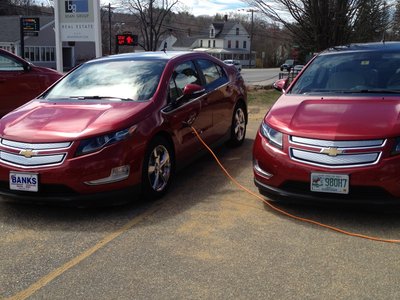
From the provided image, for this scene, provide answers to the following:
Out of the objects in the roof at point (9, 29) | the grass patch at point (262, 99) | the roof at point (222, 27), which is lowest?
the grass patch at point (262, 99)

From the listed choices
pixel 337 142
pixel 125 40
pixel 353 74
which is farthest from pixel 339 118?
pixel 125 40

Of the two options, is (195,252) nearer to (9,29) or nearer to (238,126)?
(238,126)

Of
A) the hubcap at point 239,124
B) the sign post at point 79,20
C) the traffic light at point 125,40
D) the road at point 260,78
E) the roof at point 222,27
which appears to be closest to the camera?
the hubcap at point 239,124

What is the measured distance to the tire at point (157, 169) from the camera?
16.0ft

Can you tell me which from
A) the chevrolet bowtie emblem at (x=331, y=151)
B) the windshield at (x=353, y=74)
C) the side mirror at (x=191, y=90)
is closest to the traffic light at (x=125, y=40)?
the side mirror at (x=191, y=90)

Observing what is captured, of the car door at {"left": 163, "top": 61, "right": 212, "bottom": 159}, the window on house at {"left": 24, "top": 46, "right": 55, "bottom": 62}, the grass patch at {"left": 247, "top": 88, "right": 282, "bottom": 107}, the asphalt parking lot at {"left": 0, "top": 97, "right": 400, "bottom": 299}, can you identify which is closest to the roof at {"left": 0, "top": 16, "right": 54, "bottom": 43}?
the window on house at {"left": 24, "top": 46, "right": 55, "bottom": 62}

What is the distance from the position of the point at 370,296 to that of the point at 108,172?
2.50 meters

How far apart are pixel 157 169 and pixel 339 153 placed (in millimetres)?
1873

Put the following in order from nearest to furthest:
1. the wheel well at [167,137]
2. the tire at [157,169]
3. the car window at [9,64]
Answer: the tire at [157,169] → the wheel well at [167,137] → the car window at [9,64]

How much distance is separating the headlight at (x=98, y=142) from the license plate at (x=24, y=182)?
18.2 inches

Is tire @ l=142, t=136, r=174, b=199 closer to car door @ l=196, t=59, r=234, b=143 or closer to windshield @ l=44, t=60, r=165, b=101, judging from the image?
windshield @ l=44, t=60, r=165, b=101

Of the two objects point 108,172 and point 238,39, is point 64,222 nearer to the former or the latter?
point 108,172

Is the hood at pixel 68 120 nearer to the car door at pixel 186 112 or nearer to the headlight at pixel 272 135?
the car door at pixel 186 112

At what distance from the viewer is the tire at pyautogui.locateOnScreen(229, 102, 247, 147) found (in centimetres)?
736
